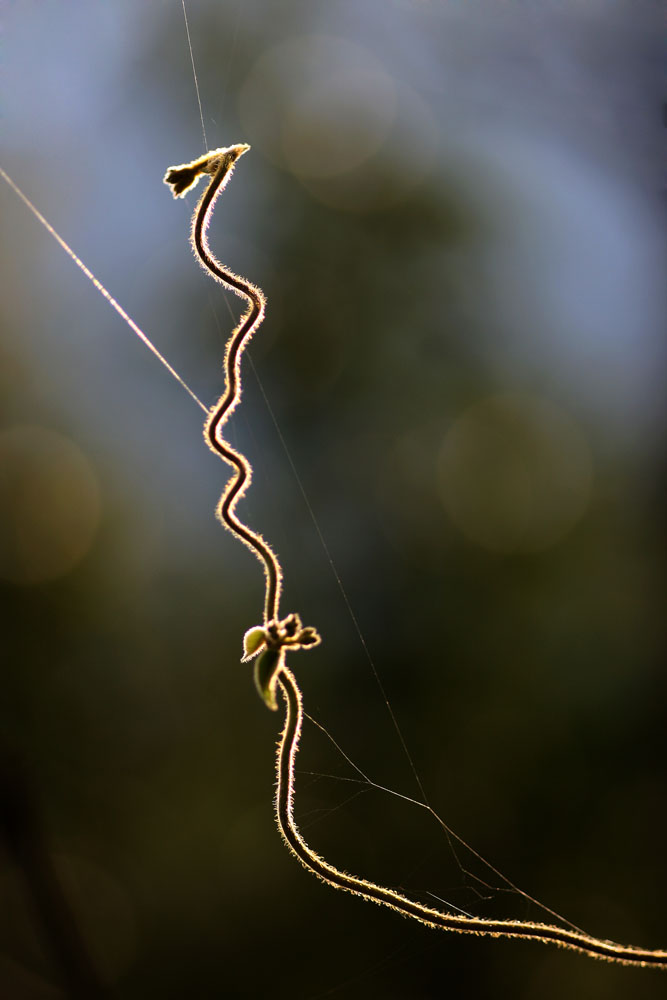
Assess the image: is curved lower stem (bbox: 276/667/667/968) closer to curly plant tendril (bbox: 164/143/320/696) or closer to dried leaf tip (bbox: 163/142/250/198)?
curly plant tendril (bbox: 164/143/320/696)

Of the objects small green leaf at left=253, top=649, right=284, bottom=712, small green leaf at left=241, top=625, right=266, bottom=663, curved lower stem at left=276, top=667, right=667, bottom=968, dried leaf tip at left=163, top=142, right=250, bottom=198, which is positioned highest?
dried leaf tip at left=163, top=142, right=250, bottom=198

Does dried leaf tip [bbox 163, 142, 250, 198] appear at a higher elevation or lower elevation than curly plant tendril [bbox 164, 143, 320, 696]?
higher

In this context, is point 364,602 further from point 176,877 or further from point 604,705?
point 176,877

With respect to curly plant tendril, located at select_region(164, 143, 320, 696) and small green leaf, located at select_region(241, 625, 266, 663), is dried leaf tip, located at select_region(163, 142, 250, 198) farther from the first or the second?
small green leaf, located at select_region(241, 625, 266, 663)

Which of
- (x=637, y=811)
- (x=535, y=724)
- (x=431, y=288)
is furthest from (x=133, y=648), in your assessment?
(x=431, y=288)

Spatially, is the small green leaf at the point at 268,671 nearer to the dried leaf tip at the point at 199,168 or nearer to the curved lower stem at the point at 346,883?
the curved lower stem at the point at 346,883

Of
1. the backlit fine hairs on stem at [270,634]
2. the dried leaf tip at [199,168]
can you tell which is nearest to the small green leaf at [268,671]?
the backlit fine hairs on stem at [270,634]

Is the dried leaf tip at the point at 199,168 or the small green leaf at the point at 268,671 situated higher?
the dried leaf tip at the point at 199,168

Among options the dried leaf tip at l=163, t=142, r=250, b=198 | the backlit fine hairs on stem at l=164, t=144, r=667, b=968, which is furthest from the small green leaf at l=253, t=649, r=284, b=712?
the dried leaf tip at l=163, t=142, r=250, b=198

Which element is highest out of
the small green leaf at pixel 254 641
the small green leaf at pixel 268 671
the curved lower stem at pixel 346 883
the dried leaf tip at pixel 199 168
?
the dried leaf tip at pixel 199 168
